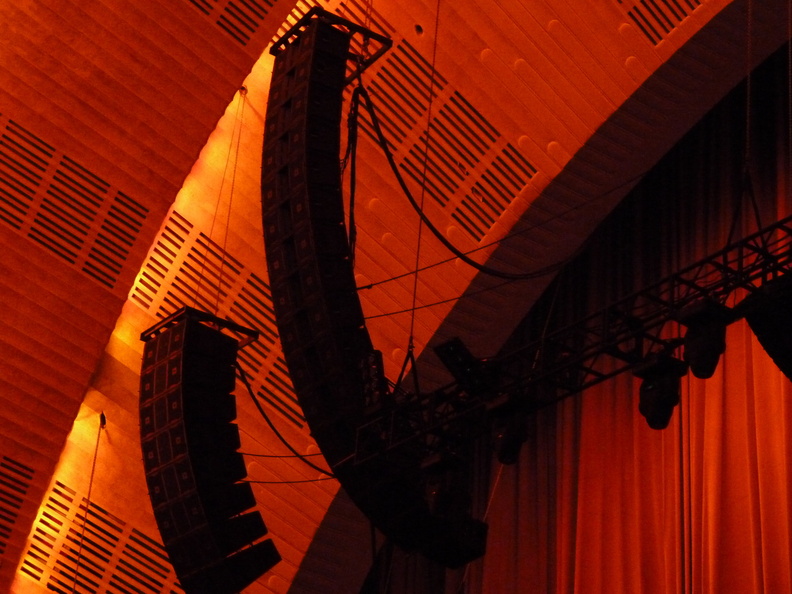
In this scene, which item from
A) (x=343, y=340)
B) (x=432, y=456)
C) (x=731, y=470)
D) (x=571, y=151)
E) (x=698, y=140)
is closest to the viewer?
(x=343, y=340)

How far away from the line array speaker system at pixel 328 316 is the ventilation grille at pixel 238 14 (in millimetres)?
3235

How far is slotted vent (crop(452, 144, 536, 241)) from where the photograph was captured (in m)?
10.7

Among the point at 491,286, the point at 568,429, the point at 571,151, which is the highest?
the point at 571,151

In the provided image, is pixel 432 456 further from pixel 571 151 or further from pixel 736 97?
pixel 736 97

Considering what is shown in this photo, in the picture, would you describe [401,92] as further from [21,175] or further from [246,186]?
[21,175]

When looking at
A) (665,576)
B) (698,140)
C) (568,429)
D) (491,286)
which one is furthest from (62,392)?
(698,140)

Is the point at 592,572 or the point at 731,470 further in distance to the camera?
the point at 592,572

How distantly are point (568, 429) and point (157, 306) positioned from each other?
4122 mm

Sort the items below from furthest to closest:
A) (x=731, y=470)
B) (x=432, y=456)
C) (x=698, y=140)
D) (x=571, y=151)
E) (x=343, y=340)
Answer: (x=698, y=140)
(x=571, y=151)
(x=731, y=470)
(x=432, y=456)
(x=343, y=340)

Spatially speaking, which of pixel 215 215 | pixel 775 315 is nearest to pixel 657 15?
pixel 215 215

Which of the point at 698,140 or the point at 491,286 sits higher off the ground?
the point at 698,140

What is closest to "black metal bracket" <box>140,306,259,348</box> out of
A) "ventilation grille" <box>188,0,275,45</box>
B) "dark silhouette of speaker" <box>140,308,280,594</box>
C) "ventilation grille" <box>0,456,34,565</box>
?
"dark silhouette of speaker" <box>140,308,280,594</box>

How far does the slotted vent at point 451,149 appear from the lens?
34.6 feet

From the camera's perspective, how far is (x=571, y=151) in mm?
10477
